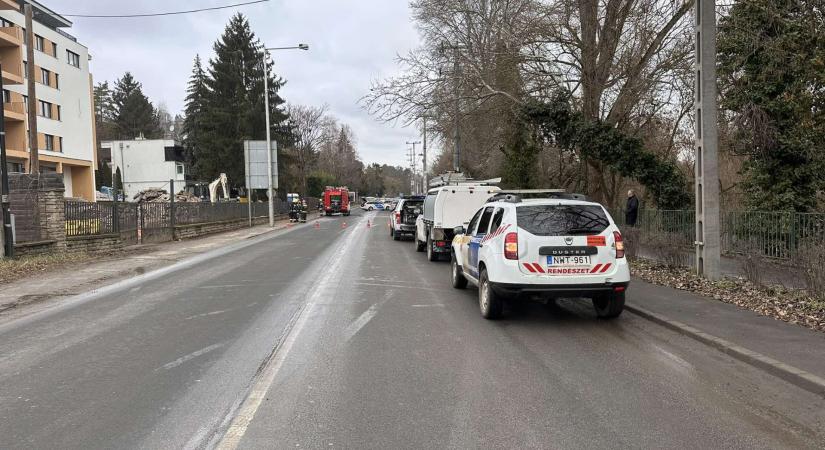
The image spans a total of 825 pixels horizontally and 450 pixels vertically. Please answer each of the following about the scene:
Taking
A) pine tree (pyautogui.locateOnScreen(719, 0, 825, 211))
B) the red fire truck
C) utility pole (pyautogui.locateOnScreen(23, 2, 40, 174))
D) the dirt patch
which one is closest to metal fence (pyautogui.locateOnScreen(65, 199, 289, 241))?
the dirt patch

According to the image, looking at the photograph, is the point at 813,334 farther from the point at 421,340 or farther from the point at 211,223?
the point at 211,223

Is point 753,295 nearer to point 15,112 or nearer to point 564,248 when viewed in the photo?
point 564,248

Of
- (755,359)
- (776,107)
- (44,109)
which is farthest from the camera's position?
(44,109)

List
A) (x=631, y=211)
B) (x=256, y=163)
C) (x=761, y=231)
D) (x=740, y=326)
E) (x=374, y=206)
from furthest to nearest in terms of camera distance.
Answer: (x=374, y=206) → (x=256, y=163) → (x=631, y=211) → (x=761, y=231) → (x=740, y=326)

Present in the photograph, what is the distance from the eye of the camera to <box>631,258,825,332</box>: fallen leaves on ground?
302 inches

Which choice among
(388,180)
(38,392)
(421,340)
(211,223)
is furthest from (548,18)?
(388,180)

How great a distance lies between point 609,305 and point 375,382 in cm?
415

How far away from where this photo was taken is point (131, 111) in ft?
318

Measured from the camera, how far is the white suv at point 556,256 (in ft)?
25.0

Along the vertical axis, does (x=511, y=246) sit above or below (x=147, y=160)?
below

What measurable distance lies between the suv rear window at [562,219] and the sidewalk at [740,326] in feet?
5.20

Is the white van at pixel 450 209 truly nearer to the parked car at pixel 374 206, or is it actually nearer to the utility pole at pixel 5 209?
the utility pole at pixel 5 209

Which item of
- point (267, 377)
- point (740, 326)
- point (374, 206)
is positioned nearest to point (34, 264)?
point (267, 377)

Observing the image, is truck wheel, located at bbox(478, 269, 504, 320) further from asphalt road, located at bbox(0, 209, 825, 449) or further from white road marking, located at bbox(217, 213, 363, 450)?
white road marking, located at bbox(217, 213, 363, 450)
